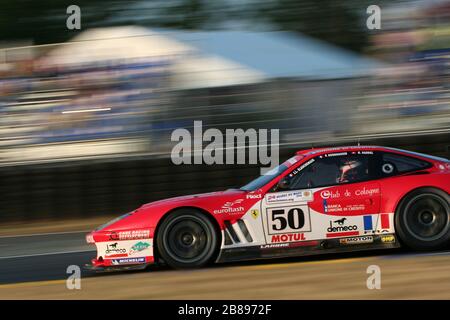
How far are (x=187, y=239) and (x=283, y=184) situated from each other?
108cm

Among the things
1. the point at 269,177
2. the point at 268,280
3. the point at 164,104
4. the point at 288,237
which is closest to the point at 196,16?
the point at 164,104

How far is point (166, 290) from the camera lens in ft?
20.0

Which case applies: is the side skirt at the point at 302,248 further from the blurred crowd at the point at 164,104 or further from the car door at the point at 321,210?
the blurred crowd at the point at 164,104

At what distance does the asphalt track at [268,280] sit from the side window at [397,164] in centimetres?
81

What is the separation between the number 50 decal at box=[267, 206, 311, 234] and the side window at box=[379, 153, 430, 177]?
2.98ft

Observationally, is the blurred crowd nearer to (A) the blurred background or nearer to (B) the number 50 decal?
(A) the blurred background

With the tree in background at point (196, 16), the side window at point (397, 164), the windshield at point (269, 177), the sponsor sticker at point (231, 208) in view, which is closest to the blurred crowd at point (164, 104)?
the tree in background at point (196, 16)

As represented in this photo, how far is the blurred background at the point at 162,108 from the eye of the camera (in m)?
12.2

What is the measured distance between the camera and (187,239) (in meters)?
7.18

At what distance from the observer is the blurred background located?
12250 mm

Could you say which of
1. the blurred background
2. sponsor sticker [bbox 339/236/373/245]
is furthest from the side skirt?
the blurred background

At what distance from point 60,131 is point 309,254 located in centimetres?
664

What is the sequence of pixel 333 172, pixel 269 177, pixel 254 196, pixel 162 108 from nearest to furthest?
pixel 254 196, pixel 333 172, pixel 269 177, pixel 162 108

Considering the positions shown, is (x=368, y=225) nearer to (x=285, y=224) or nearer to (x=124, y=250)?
(x=285, y=224)
